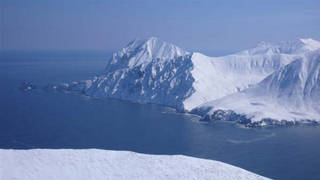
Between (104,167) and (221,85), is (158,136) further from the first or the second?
(221,85)

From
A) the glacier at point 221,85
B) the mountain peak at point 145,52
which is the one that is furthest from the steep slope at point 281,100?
the mountain peak at point 145,52

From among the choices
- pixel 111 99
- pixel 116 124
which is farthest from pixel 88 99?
pixel 116 124

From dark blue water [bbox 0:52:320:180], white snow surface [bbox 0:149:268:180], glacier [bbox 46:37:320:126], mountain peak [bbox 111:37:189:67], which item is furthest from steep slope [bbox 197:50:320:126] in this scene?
mountain peak [bbox 111:37:189:67]

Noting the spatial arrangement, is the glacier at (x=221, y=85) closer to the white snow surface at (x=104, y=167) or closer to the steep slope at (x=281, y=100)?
the steep slope at (x=281, y=100)

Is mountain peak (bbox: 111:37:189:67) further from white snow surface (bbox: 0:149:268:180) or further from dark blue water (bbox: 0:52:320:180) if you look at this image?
white snow surface (bbox: 0:149:268:180)

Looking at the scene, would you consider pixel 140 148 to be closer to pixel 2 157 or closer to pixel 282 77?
pixel 2 157
